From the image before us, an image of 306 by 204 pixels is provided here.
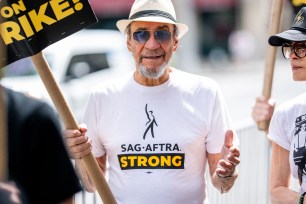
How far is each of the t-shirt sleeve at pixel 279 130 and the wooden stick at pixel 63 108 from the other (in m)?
0.80

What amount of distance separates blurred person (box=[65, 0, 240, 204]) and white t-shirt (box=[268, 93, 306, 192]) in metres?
0.23

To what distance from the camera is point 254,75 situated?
93.0ft

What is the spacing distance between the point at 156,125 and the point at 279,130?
2.08 ft

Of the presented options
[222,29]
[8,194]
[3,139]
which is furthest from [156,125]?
[222,29]

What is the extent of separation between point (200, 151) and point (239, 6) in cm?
3251

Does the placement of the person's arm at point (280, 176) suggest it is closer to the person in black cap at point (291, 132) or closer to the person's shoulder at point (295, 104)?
the person in black cap at point (291, 132)

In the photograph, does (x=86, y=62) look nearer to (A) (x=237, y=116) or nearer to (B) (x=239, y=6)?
(A) (x=237, y=116)

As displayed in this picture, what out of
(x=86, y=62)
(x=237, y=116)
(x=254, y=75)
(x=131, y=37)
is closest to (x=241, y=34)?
(x=254, y=75)

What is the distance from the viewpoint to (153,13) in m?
3.79

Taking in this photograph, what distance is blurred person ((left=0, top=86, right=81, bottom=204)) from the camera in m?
2.28

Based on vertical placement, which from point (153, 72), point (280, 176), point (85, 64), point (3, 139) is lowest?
point (85, 64)

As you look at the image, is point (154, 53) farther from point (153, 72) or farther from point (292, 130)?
point (292, 130)

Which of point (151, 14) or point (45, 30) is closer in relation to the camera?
point (45, 30)

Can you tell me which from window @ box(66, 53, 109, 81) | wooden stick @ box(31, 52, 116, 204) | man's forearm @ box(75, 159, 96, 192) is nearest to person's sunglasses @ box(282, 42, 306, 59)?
wooden stick @ box(31, 52, 116, 204)
